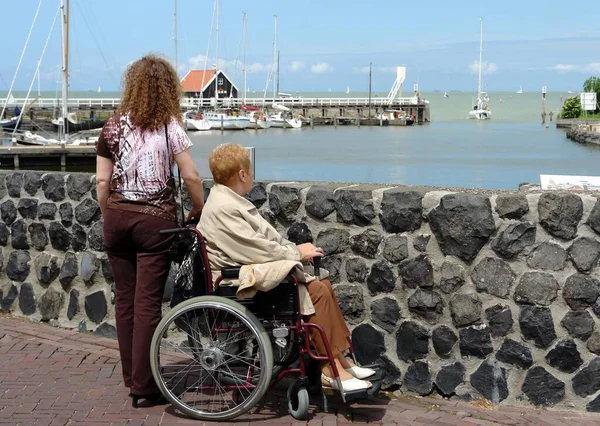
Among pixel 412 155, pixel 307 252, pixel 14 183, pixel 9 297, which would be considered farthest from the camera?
pixel 412 155

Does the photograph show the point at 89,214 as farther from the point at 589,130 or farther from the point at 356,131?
the point at 356,131

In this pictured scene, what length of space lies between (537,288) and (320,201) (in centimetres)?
141

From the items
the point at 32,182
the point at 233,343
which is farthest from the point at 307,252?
the point at 32,182

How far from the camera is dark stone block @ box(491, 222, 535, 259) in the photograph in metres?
4.91

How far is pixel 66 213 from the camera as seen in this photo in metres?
6.62

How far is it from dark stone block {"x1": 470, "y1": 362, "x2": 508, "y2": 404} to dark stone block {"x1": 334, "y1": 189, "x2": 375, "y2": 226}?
1.10 m

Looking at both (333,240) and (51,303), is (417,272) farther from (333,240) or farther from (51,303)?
(51,303)

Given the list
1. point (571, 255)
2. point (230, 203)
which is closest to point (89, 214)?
point (230, 203)

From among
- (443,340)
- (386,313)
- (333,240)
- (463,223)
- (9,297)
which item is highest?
(463,223)

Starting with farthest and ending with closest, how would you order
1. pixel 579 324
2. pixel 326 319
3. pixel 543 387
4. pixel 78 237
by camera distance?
1. pixel 78 237
2. pixel 543 387
3. pixel 579 324
4. pixel 326 319

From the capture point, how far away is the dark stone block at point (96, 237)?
21.2 feet

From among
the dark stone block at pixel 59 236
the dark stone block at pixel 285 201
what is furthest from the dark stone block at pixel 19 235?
the dark stone block at pixel 285 201

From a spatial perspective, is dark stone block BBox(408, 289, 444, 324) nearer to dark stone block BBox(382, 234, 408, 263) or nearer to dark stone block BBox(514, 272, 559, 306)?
dark stone block BBox(382, 234, 408, 263)

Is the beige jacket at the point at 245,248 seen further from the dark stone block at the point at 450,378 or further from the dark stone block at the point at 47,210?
the dark stone block at the point at 47,210
